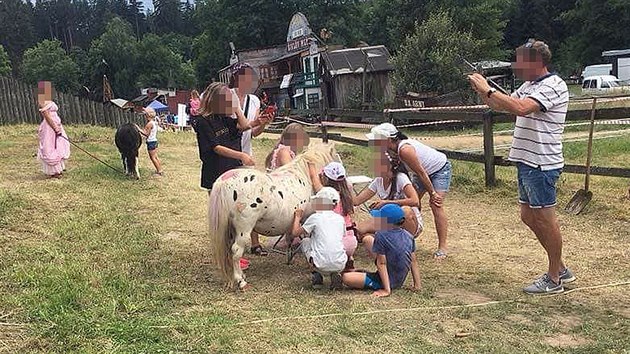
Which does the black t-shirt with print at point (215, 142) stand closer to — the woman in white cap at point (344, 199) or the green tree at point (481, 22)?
the woman in white cap at point (344, 199)

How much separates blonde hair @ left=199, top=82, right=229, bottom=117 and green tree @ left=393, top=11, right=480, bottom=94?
65.0 feet

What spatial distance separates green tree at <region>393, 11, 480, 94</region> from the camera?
77.9 ft

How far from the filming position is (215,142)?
5.10 m

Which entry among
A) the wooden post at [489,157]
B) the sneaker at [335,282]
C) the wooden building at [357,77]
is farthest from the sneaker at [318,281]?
the wooden building at [357,77]

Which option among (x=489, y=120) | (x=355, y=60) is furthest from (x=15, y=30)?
(x=489, y=120)

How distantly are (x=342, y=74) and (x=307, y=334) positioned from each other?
Result: 29659 mm

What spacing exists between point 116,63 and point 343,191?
8093 centimetres

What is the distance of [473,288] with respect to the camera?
4551 mm

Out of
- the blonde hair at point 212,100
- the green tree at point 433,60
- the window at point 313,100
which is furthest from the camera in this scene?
the window at point 313,100

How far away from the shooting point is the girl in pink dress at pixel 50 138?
28.5ft

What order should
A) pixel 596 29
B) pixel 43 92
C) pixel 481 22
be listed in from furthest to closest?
1. pixel 596 29
2. pixel 481 22
3. pixel 43 92

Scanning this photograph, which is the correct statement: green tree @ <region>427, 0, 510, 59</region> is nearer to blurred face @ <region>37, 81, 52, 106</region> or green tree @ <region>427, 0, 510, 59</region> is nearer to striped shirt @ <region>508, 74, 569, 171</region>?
blurred face @ <region>37, 81, 52, 106</region>

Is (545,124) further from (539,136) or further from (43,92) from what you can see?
(43,92)

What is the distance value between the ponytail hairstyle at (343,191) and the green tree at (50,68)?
8021 cm
